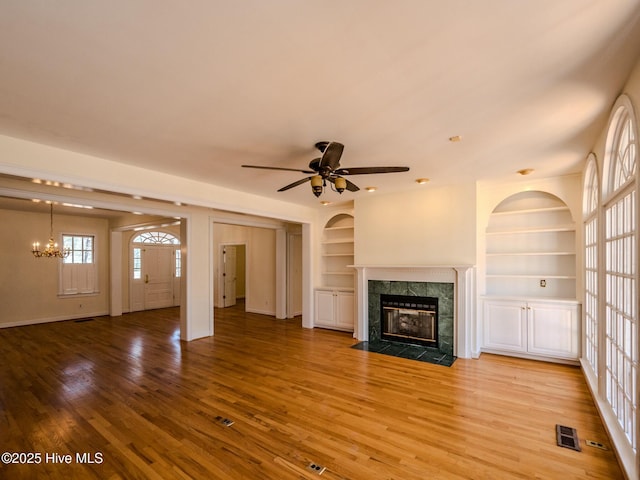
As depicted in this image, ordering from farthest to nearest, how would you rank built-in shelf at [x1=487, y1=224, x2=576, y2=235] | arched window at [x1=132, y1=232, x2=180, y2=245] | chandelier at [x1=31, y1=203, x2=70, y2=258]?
arched window at [x1=132, y1=232, x2=180, y2=245]
chandelier at [x1=31, y1=203, x2=70, y2=258]
built-in shelf at [x1=487, y1=224, x2=576, y2=235]

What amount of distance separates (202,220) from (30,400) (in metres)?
3.54

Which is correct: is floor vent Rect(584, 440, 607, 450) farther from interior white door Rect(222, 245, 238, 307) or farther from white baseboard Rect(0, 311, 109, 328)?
white baseboard Rect(0, 311, 109, 328)

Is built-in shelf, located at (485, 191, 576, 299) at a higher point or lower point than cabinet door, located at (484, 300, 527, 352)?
higher

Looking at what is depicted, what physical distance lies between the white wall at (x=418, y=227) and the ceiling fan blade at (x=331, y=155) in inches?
108

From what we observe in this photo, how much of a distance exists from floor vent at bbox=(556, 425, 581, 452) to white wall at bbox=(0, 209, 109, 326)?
32.4 feet

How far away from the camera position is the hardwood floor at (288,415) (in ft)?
7.77

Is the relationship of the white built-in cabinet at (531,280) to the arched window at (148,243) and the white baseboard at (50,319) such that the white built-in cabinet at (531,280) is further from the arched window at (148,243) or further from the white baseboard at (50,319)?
the white baseboard at (50,319)

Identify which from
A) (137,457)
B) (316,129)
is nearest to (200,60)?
(316,129)

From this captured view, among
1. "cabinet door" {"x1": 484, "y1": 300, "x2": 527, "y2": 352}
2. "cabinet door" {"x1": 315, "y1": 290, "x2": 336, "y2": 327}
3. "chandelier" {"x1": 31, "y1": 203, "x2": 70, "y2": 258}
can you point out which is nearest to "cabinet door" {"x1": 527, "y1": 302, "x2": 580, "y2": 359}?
"cabinet door" {"x1": 484, "y1": 300, "x2": 527, "y2": 352}

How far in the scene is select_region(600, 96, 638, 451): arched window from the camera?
2211 mm

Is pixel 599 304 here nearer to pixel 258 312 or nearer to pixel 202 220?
pixel 202 220

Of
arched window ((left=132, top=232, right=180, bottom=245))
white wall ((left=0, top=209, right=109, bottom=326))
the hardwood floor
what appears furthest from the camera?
arched window ((left=132, top=232, right=180, bottom=245))

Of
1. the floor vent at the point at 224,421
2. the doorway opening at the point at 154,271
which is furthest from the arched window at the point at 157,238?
the floor vent at the point at 224,421

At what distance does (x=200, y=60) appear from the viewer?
1.92 metres
